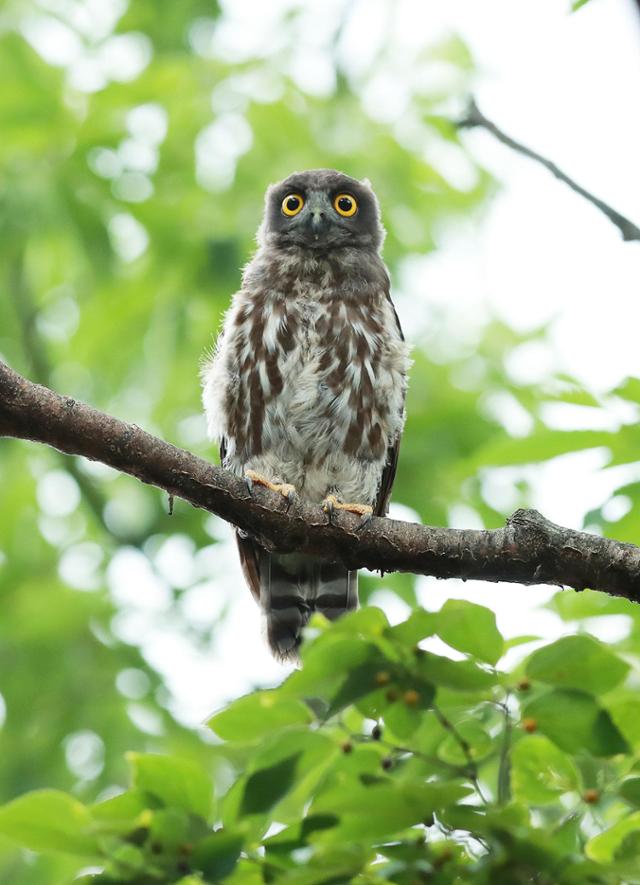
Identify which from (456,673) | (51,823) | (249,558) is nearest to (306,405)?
(249,558)

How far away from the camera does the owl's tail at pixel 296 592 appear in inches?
224

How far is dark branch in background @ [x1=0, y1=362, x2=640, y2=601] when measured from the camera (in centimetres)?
352

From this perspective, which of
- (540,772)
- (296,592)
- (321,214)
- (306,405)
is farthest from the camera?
(321,214)

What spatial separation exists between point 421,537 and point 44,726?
3717mm

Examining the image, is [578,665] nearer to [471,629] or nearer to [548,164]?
[471,629]

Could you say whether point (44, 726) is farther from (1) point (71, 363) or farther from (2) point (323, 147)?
(2) point (323, 147)

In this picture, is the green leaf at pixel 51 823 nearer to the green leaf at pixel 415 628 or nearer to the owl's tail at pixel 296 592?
the green leaf at pixel 415 628

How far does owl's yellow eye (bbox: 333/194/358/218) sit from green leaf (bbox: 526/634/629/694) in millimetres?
4976

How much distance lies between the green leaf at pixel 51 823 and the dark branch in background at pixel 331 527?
6.37 ft

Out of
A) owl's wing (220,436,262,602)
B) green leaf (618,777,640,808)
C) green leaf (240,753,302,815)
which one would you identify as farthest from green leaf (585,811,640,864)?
owl's wing (220,436,262,602)

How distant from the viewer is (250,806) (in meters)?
1.90

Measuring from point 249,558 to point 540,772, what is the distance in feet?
12.5

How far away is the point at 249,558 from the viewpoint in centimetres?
581

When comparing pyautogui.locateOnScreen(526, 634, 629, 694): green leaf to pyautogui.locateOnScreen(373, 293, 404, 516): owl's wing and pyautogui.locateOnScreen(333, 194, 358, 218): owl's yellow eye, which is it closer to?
pyautogui.locateOnScreen(373, 293, 404, 516): owl's wing
